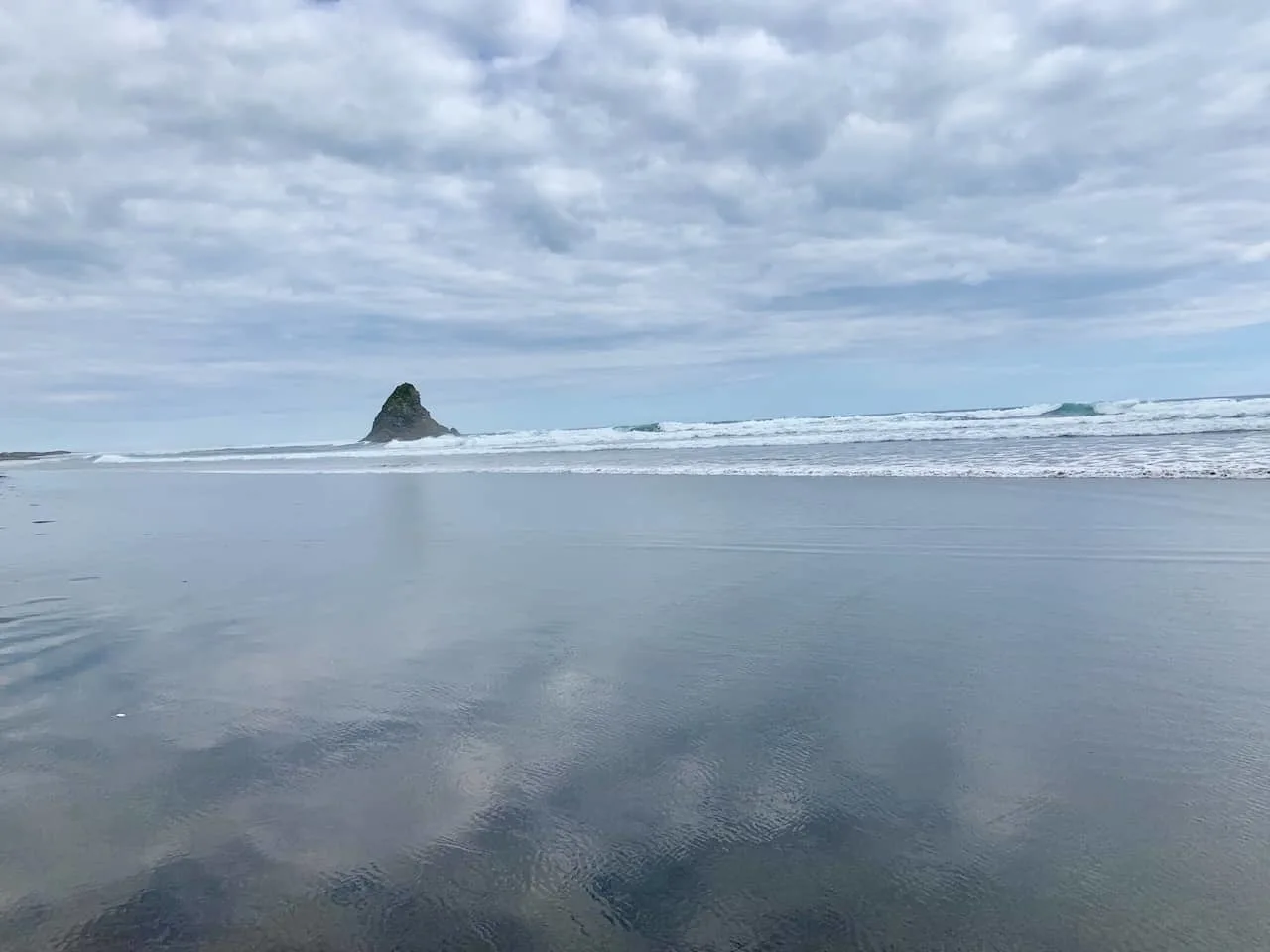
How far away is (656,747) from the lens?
12.3 feet

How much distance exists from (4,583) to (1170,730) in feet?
33.0

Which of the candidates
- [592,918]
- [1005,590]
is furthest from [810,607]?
[592,918]

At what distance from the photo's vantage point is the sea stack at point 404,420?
203 ft

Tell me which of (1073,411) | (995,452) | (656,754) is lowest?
(656,754)

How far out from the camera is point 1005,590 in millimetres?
6613

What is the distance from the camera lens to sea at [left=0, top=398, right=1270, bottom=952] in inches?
99.4

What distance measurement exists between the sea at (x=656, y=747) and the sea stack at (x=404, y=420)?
53590 millimetres

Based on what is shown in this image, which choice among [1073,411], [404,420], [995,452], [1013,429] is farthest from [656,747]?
[404,420]

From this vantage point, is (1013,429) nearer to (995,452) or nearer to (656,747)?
(995,452)

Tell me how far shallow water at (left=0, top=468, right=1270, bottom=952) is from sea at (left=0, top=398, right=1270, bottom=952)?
17 mm

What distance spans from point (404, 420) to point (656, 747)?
60.9 m

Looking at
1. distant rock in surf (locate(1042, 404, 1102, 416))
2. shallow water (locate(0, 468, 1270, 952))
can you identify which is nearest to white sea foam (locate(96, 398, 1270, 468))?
distant rock in surf (locate(1042, 404, 1102, 416))

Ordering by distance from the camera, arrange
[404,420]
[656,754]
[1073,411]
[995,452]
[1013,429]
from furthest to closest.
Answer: [404,420] < [1073,411] < [1013,429] < [995,452] < [656,754]

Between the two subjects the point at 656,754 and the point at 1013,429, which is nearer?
the point at 656,754
